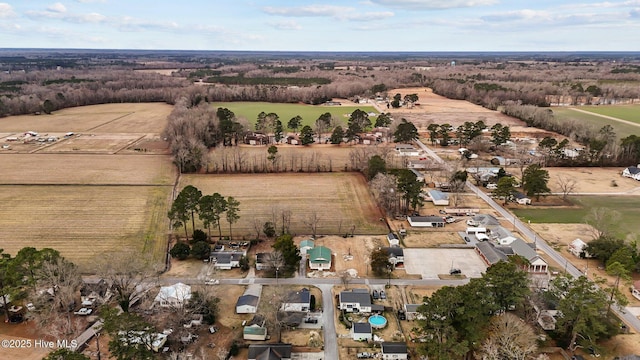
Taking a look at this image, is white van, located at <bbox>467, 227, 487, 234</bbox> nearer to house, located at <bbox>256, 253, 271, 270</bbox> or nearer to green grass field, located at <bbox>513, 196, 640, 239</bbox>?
green grass field, located at <bbox>513, 196, 640, 239</bbox>

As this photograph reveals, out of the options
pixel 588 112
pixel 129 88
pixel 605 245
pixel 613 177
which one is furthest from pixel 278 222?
pixel 129 88

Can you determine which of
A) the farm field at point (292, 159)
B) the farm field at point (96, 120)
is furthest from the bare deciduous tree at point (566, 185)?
the farm field at point (96, 120)

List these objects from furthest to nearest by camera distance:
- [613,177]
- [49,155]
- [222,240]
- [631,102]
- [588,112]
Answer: [631,102], [588,112], [49,155], [613,177], [222,240]

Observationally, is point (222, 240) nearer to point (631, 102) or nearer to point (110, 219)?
point (110, 219)

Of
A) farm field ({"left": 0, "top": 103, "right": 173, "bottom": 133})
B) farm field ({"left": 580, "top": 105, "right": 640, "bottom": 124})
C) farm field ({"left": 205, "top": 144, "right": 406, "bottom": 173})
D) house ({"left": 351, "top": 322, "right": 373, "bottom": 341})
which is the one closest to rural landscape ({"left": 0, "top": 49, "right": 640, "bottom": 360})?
house ({"left": 351, "top": 322, "right": 373, "bottom": 341})

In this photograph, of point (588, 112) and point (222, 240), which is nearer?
point (222, 240)

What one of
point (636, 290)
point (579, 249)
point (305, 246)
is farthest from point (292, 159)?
point (636, 290)

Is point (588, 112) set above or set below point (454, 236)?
above
